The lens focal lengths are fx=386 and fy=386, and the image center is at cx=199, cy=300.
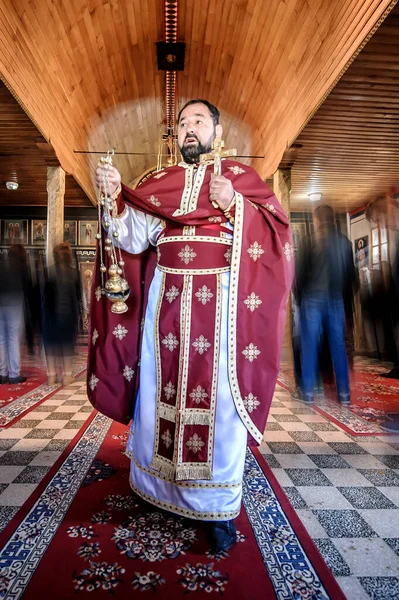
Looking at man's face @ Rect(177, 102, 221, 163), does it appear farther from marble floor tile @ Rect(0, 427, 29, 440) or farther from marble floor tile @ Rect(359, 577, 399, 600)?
marble floor tile @ Rect(0, 427, 29, 440)

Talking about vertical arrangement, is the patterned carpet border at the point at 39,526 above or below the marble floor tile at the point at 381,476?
above

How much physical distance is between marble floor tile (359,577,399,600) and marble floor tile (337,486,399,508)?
1.95 ft

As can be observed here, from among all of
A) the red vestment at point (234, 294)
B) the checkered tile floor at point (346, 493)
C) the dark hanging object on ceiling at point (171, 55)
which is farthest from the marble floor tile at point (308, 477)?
the dark hanging object on ceiling at point (171, 55)

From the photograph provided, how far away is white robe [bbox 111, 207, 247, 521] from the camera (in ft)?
5.82

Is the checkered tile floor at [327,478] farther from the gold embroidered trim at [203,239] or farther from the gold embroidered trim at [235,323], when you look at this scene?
the gold embroidered trim at [203,239]

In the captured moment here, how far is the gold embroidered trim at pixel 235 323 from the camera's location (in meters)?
1.77

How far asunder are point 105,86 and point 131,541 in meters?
7.40

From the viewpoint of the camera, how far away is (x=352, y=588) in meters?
1.47

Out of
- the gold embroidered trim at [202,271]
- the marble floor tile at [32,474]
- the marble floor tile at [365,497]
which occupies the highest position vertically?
the gold embroidered trim at [202,271]

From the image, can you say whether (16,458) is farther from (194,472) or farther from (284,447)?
(284,447)

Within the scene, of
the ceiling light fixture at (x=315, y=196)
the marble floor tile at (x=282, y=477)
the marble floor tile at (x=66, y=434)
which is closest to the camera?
the marble floor tile at (x=282, y=477)

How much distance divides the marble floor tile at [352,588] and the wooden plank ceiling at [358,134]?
4033mm

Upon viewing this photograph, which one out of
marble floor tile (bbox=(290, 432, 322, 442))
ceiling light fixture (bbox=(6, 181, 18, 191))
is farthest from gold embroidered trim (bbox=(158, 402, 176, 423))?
ceiling light fixture (bbox=(6, 181, 18, 191))

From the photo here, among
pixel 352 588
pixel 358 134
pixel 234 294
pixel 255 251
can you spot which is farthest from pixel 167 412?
pixel 358 134
